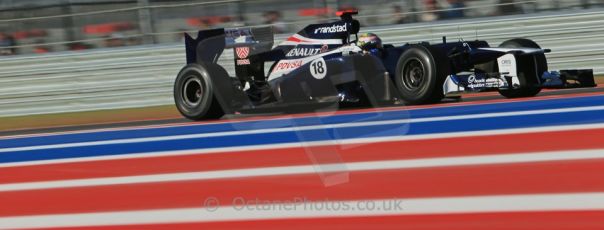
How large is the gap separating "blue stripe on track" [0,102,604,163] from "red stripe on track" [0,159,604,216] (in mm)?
1540

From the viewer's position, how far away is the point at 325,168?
16.3 ft

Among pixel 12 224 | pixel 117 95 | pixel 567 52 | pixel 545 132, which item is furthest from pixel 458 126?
pixel 117 95

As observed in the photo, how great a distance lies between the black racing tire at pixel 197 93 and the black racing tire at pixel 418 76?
2.01 metres

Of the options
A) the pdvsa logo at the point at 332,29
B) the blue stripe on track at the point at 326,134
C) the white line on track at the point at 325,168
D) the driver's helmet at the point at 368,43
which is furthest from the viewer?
the pdvsa logo at the point at 332,29

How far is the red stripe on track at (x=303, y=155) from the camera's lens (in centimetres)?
488

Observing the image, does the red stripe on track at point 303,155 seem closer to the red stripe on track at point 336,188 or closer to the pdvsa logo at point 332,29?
the red stripe on track at point 336,188

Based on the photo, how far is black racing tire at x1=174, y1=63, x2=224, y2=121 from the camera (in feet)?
30.2

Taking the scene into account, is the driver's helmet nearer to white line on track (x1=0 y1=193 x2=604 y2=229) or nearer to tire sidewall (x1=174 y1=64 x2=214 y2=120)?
tire sidewall (x1=174 y1=64 x2=214 y2=120)

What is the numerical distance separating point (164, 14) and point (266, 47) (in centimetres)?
461

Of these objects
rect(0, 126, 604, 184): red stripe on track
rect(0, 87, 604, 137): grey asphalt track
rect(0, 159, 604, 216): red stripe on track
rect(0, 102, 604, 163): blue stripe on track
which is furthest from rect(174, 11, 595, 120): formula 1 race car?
rect(0, 159, 604, 216): red stripe on track

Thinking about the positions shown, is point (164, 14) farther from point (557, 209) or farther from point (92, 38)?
point (557, 209)

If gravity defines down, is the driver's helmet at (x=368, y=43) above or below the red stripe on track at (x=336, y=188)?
above

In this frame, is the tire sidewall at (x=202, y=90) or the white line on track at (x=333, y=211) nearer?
the white line on track at (x=333, y=211)

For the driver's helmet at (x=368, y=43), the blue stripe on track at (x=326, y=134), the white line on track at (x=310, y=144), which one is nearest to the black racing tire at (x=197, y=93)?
the driver's helmet at (x=368, y=43)
